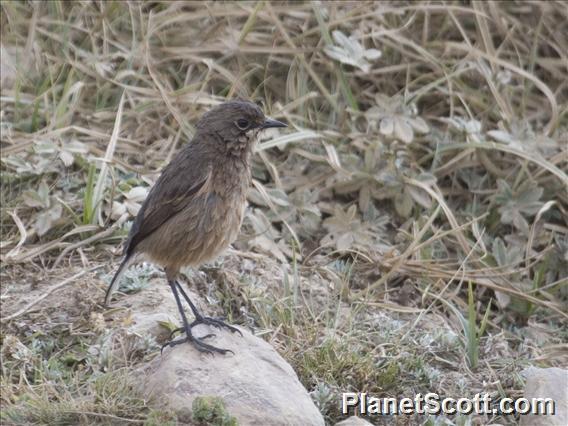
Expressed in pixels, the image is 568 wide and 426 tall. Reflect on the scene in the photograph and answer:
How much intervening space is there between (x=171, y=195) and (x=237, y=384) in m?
1.19

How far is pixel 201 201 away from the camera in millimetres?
5891

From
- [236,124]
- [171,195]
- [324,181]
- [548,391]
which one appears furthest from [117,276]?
[548,391]

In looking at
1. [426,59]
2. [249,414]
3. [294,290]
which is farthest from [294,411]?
[426,59]

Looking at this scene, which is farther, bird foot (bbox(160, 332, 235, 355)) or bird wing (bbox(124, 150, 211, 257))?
bird wing (bbox(124, 150, 211, 257))

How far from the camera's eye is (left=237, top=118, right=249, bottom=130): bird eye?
6.11 meters

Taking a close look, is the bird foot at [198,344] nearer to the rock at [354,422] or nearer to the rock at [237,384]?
the rock at [237,384]

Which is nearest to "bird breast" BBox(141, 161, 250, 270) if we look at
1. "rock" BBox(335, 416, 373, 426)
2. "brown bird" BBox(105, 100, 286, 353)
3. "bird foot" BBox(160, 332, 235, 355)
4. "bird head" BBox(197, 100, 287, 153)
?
"brown bird" BBox(105, 100, 286, 353)

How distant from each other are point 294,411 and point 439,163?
11.3 feet

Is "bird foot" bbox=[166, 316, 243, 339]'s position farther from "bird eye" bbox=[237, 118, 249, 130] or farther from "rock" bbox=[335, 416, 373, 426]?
"bird eye" bbox=[237, 118, 249, 130]

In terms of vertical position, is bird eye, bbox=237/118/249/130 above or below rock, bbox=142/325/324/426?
above

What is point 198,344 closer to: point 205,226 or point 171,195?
point 205,226

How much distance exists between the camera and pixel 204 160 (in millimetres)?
5992

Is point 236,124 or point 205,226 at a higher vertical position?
point 236,124

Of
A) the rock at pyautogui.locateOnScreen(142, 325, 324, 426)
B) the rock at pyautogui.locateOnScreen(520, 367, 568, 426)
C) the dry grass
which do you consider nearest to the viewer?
the rock at pyautogui.locateOnScreen(142, 325, 324, 426)
